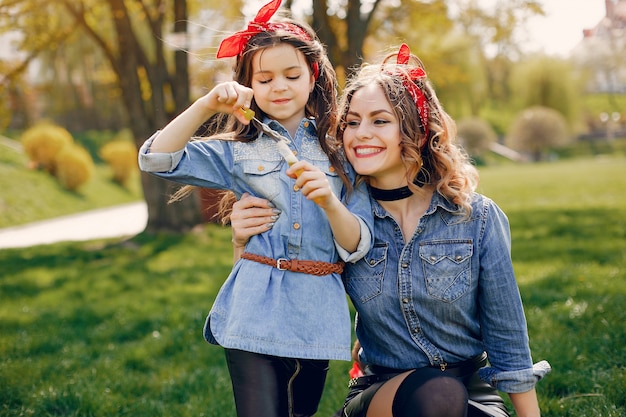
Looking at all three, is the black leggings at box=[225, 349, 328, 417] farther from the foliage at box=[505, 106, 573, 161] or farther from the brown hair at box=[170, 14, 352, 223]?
the foliage at box=[505, 106, 573, 161]

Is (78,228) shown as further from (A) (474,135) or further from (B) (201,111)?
(A) (474,135)

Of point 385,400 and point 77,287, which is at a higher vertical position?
point 385,400

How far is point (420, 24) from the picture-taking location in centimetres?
1167

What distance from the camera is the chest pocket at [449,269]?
206 cm

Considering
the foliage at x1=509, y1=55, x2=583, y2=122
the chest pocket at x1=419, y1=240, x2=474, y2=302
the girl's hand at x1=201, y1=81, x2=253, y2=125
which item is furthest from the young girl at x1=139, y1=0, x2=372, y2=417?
the foliage at x1=509, y1=55, x2=583, y2=122

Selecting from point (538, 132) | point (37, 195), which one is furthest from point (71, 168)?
point (538, 132)

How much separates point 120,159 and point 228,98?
20.2m

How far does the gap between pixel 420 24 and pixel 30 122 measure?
1907cm

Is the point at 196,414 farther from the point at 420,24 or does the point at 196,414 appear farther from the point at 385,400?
the point at 420,24

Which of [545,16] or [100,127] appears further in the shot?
[100,127]

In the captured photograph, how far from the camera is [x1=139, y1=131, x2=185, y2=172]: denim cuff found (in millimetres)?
1942

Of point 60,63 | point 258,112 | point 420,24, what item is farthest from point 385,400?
point 60,63

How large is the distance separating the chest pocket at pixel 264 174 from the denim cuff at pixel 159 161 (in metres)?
0.24

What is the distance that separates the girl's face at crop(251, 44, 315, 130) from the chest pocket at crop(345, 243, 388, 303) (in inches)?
21.7
